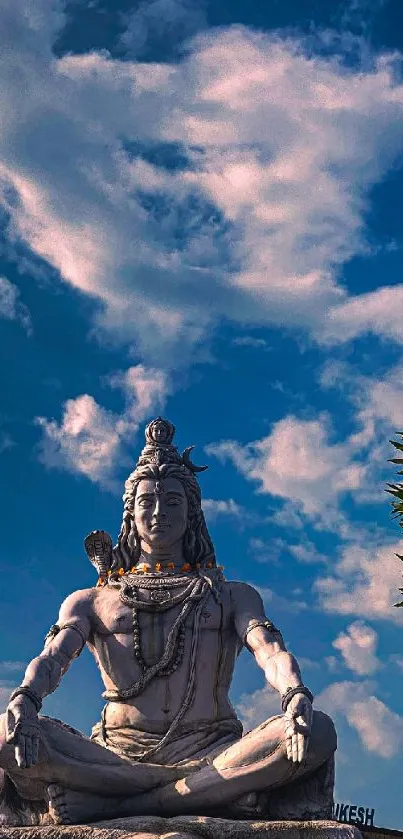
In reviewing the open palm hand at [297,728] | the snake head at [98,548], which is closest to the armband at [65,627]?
the snake head at [98,548]

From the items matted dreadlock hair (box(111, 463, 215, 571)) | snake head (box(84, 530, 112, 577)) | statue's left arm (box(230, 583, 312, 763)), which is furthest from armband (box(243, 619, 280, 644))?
snake head (box(84, 530, 112, 577))

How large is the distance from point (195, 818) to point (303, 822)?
836mm

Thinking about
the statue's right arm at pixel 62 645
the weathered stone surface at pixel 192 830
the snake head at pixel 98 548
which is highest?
the snake head at pixel 98 548

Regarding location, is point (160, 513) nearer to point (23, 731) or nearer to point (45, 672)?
point (45, 672)

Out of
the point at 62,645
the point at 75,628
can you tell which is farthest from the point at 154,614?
the point at 62,645

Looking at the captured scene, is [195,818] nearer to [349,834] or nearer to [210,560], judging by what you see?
[349,834]

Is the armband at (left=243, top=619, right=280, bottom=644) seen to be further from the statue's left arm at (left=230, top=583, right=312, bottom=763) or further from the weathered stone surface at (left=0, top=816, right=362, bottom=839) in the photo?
the weathered stone surface at (left=0, top=816, right=362, bottom=839)

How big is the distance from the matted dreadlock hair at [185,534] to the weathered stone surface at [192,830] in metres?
3.34

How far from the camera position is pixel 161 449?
11953mm

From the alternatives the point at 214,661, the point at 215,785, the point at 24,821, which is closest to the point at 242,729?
the point at 214,661

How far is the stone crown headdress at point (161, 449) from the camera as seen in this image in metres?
11.9

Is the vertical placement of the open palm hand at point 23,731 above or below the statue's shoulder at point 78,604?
below

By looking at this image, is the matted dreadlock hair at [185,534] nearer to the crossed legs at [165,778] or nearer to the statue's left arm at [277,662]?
the statue's left arm at [277,662]

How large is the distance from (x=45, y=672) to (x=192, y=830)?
6.97 ft
